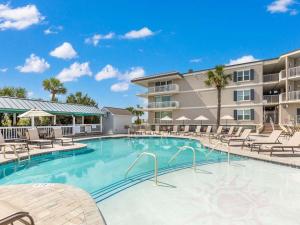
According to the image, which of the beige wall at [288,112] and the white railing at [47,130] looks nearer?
the white railing at [47,130]

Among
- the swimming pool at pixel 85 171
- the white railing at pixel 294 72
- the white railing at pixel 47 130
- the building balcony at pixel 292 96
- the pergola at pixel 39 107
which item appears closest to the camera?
the swimming pool at pixel 85 171

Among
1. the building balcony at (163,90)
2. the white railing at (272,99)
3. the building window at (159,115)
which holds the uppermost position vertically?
the building balcony at (163,90)

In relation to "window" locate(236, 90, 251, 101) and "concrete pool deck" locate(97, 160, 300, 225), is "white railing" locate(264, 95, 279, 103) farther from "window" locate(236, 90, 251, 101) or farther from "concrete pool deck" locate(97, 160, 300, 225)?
"concrete pool deck" locate(97, 160, 300, 225)

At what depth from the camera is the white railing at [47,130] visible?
16548 millimetres

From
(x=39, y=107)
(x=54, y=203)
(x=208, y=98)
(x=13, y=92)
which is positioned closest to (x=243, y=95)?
(x=208, y=98)

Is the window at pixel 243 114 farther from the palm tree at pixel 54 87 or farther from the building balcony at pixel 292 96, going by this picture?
the palm tree at pixel 54 87

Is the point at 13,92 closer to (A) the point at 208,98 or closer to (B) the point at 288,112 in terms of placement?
(A) the point at 208,98

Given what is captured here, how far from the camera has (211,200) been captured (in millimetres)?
5602

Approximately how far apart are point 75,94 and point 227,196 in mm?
37889

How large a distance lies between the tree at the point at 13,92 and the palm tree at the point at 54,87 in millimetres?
6836

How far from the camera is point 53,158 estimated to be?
1180cm

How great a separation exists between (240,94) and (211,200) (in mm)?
24580

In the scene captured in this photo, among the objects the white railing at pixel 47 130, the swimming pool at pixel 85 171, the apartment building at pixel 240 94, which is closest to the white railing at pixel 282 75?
the apartment building at pixel 240 94

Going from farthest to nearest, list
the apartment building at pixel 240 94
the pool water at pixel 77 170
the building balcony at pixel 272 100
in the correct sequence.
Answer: the building balcony at pixel 272 100, the apartment building at pixel 240 94, the pool water at pixel 77 170
